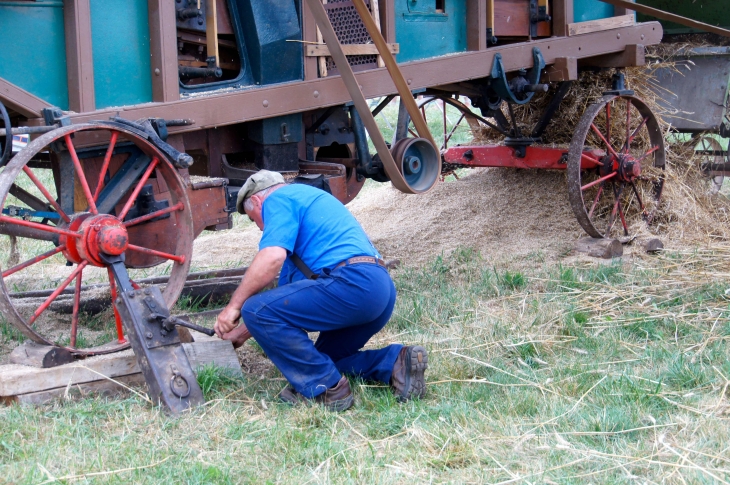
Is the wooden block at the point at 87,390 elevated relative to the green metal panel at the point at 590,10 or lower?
lower

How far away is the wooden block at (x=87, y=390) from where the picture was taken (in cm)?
362

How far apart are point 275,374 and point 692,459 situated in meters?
2.06

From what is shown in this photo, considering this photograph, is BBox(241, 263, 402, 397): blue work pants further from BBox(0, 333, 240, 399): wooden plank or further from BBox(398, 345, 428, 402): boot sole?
BBox(0, 333, 240, 399): wooden plank

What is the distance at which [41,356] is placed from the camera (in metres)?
3.77

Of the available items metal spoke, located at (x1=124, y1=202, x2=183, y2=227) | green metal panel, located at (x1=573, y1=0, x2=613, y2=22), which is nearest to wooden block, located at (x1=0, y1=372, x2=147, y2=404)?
metal spoke, located at (x1=124, y1=202, x2=183, y2=227)

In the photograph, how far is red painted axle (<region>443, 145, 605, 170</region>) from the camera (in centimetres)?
688

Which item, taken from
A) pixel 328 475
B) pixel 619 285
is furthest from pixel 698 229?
pixel 328 475

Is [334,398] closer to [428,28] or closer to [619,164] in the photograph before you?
[428,28]

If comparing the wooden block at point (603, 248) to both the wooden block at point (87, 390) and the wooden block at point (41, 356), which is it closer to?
the wooden block at point (87, 390)

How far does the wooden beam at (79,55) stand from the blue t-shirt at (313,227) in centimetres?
120

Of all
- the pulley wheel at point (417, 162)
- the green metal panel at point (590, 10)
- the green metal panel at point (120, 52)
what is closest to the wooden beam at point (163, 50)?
the green metal panel at point (120, 52)

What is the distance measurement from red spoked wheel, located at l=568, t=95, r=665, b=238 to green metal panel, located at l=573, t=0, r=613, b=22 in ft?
2.44

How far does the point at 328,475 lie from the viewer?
2943 millimetres

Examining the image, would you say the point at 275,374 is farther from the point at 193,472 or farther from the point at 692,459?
the point at 692,459
